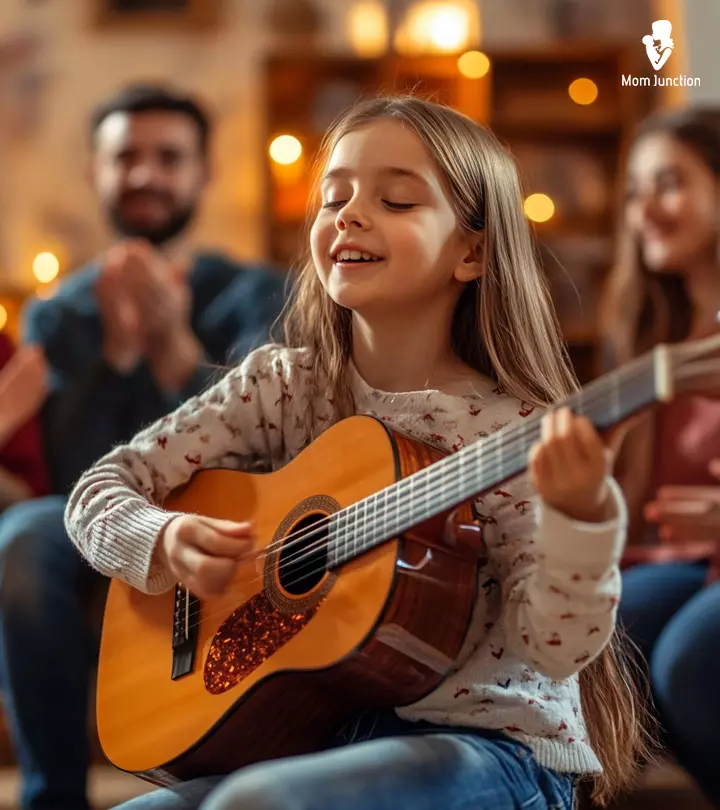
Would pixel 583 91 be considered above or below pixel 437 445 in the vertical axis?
above

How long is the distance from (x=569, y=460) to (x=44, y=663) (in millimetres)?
1075

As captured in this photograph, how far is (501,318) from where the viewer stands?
3.57 ft

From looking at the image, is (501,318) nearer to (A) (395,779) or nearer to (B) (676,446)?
(A) (395,779)

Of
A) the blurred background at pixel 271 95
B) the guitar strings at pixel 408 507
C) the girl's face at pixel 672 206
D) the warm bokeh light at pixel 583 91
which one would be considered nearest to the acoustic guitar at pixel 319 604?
the guitar strings at pixel 408 507

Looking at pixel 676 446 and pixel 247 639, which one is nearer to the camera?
pixel 247 639

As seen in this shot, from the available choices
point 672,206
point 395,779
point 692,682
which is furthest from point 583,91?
Answer: point 395,779

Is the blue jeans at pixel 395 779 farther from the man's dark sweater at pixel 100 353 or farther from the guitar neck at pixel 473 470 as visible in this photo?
the man's dark sweater at pixel 100 353

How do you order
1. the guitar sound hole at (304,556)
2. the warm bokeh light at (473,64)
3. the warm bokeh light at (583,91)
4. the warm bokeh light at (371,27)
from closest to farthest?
Result: 1. the guitar sound hole at (304,556)
2. the warm bokeh light at (473,64)
3. the warm bokeh light at (583,91)
4. the warm bokeh light at (371,27)

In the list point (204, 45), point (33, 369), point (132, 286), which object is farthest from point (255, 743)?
point (204, 45)

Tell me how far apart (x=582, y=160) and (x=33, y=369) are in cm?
187

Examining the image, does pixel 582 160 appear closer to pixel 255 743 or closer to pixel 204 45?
pixel 204 45

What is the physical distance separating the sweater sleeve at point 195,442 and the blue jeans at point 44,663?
20.6 inches

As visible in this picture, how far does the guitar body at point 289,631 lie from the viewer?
0.87 metres

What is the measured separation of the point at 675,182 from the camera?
77.4 inches
